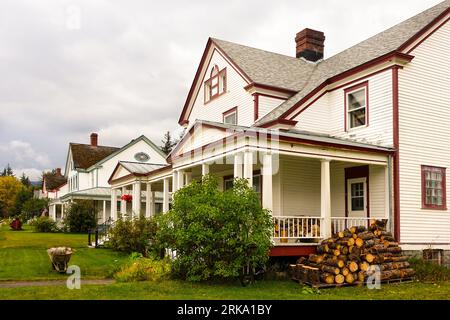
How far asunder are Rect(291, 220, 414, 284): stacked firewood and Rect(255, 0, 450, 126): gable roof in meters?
5.87

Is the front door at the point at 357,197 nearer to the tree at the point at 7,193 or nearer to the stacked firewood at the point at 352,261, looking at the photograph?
the stacked firewood at the point at 352,261

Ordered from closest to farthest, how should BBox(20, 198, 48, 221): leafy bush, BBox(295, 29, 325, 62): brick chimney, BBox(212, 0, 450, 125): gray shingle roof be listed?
1. BBox(212, 0, 450, 125): gray shingle roof
2. BBox(295, 29, 325, 62): brick chimney
3. BBox(20, 198, 48, 221): leafy bush

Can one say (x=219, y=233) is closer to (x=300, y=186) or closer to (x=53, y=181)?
(x=300, y=186)

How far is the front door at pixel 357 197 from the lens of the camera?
1713 cm

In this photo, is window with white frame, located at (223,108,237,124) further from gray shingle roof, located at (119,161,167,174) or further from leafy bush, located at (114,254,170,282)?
leafy bush, located at (114,254,170,282)

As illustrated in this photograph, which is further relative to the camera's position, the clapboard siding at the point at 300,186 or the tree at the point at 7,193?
the tree at the point at 7,193

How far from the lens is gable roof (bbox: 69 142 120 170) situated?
48812 millimetres

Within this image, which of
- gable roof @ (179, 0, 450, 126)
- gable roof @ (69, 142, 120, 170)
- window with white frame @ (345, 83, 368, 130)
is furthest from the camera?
gable roof @ (69, 142, 120, 170)

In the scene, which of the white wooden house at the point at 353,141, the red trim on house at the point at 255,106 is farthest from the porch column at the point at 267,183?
the red trim on house at the point at 255,106

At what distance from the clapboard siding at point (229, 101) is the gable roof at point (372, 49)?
4.80 ft

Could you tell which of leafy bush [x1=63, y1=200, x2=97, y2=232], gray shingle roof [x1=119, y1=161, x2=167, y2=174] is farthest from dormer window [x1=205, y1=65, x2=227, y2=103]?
leafy bush [x1=63, y1=200, x2=97, y2=232]
